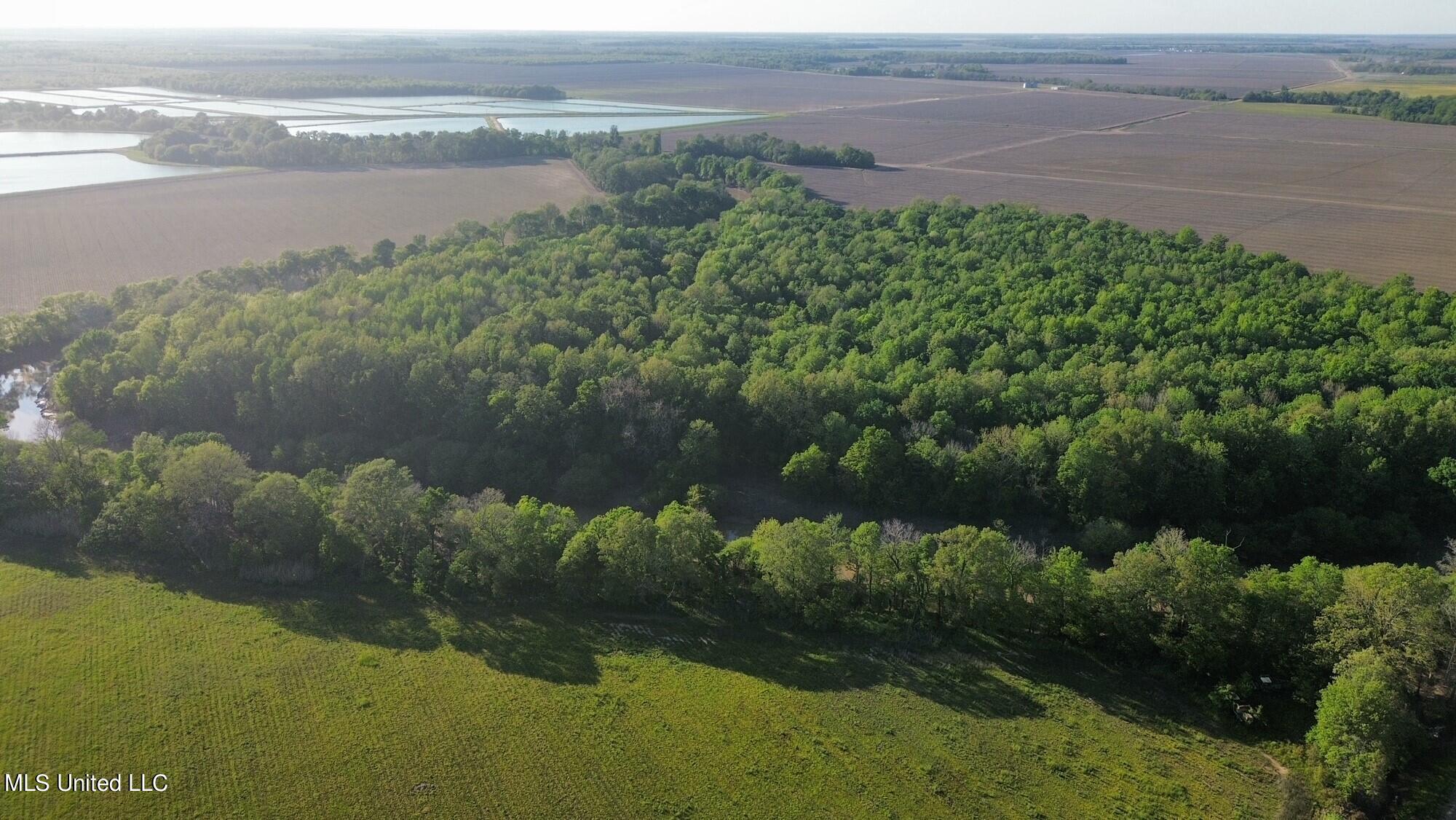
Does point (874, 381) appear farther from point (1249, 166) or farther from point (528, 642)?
point (1249, 166)

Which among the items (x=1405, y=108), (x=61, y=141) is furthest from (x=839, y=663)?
(x=1405, y=108)

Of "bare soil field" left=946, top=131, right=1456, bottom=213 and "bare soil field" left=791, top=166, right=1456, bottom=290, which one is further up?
"bare soil field" left=946, top=131, right=1456, bottom=213

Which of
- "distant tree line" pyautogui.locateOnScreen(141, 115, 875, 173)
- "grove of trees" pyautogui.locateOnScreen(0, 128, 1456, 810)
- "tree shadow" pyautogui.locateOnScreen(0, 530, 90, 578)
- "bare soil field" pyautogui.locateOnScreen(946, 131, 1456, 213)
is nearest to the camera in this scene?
"grove of trees" pyautogui.locateOnScreen(0, 128, 1456, 810)

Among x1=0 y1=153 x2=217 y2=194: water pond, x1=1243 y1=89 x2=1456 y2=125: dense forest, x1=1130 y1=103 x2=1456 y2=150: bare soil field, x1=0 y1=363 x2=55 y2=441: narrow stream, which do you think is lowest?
x1=0 y1=363 x2=55 y2=441: narrow stream

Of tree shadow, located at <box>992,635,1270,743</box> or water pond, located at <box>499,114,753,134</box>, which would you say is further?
water pond, located at <box>499,114,753,134</box>

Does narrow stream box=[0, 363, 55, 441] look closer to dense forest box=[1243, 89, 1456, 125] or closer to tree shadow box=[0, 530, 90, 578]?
tree shadow box=[0, 530, 90, 578]

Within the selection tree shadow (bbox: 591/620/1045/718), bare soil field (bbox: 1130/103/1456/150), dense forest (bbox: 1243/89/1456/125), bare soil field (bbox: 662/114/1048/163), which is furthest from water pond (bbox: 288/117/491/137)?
dense forest (bbox: 1243/89/1456/125)

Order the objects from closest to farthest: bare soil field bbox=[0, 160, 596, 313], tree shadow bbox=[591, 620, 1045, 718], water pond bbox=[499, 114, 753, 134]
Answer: tree shadow bbox=[591, 620, 1045, 718] → bare soil field bbox=[0, 160, 596, 313] → water pond bbox=[499, 114, 753, 134]
